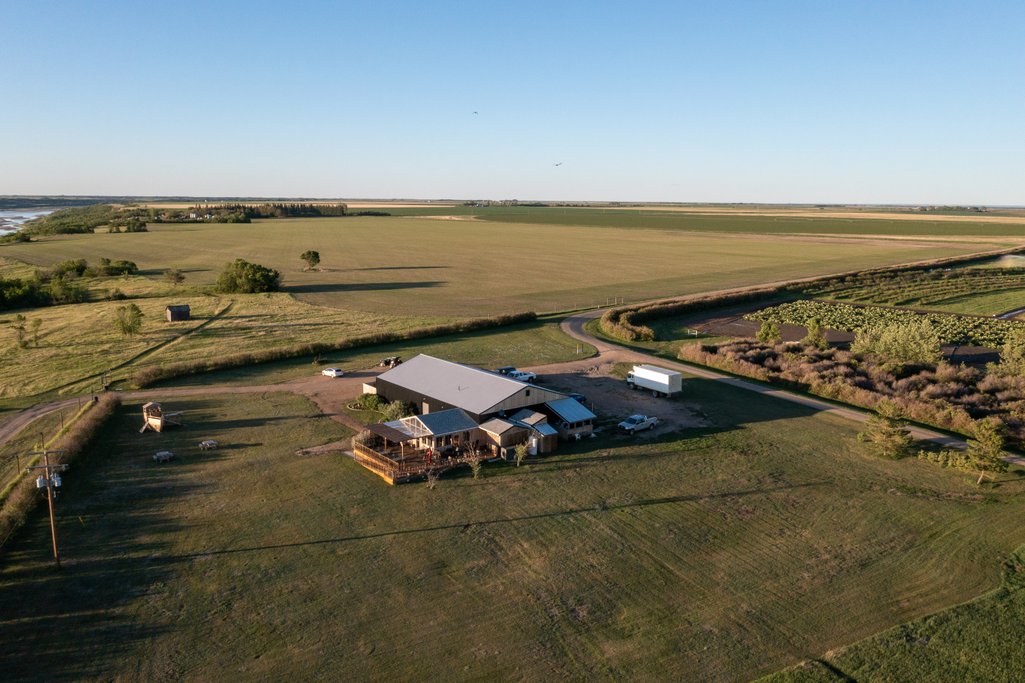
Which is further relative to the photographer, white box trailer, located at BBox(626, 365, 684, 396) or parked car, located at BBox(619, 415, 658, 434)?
white box trailer, located at BBox(626, 365, 684, 396)

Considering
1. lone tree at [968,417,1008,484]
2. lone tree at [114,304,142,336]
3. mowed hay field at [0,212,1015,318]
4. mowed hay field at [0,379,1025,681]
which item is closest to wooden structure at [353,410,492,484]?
mowed hay field at [0,379,1025,681]

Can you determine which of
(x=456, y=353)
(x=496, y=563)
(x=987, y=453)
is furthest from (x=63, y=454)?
(x=987, y=453)

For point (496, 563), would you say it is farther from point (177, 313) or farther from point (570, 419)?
point (177, 313)

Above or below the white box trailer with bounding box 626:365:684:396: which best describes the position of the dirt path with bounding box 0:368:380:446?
below

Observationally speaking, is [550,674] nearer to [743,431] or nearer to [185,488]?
[185,488]

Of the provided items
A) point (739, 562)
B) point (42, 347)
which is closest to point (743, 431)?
point (739, 562)

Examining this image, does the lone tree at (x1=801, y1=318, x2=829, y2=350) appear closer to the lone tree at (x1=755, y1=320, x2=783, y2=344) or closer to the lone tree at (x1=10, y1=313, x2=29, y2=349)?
the lone tree at (x1=755, y1=320, x2=783, y2=344)
